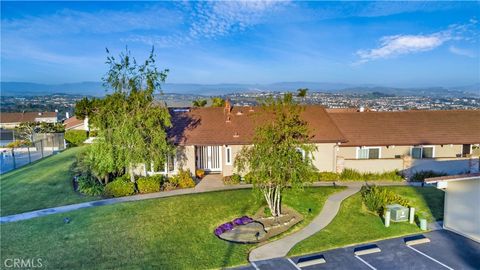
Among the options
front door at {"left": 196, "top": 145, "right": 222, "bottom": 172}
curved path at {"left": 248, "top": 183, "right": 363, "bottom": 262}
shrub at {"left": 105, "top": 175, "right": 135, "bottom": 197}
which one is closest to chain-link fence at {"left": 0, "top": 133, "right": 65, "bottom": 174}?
shrub at {"left": 105, "top": 175, "right": 135, "bottom": 197}

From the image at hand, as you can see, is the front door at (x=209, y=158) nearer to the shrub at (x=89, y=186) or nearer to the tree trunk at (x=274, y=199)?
the shrub at (x=89, y=186)

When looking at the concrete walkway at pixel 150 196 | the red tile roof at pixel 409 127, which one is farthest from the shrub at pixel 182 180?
the red tile roof at pixel 409 127

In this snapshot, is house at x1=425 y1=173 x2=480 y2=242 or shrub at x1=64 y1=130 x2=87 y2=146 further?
shrub at x1=64 y1=130 x2=87 y2=146

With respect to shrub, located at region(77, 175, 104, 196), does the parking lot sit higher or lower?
lower

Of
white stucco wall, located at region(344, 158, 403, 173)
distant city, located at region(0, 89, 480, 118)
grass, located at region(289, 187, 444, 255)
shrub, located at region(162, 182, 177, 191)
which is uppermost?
distant city, located at region(0, 89, 480, 118)

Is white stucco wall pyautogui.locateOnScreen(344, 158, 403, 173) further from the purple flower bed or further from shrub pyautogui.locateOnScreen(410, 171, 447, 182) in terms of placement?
the purple flower bed

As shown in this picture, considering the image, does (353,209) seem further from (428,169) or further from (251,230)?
(428,169)
